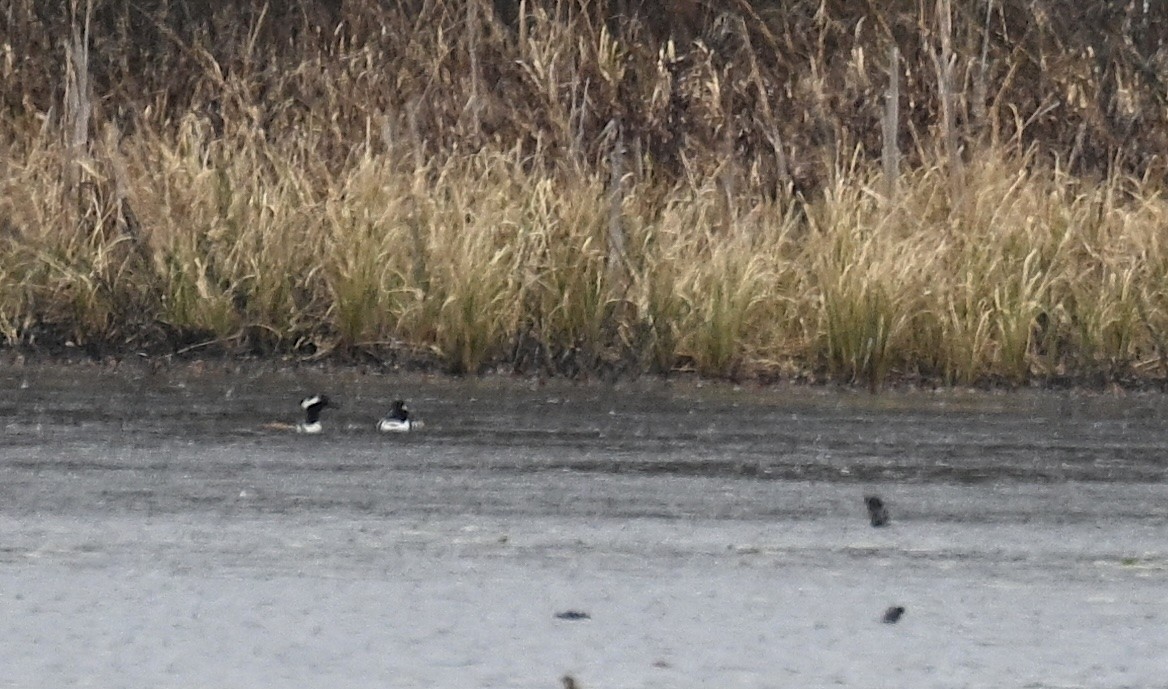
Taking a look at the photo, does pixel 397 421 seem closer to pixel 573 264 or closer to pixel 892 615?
pixel 573 264

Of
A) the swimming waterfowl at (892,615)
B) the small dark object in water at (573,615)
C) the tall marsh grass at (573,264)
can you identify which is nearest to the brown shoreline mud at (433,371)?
the tall marsh grass at (573,264)

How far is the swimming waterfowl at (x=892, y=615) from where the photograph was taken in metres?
6.35

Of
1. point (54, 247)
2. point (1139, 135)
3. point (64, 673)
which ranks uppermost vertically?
point (1139, 135)

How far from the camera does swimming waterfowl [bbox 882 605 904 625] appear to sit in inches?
250

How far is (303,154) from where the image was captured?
49.4 feet

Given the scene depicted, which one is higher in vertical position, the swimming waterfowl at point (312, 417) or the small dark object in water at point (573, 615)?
the swimming waterfowl at point (312, 417)

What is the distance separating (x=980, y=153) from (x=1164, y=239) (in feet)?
6.77

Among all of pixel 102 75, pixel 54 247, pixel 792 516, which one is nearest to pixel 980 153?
pixel 54 247

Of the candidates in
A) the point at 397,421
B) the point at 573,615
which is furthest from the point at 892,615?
the point at 397,421

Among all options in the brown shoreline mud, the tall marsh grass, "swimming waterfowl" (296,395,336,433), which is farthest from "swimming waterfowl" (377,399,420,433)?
the tall marsh grass

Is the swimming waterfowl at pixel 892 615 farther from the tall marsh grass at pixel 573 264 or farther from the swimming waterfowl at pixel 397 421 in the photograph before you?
the tall marsh grass at pixel 573 264

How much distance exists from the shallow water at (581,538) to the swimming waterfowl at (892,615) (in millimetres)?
46

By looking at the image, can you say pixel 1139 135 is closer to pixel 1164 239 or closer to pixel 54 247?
pixel 1164 239

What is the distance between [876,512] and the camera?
8188 millimetres
